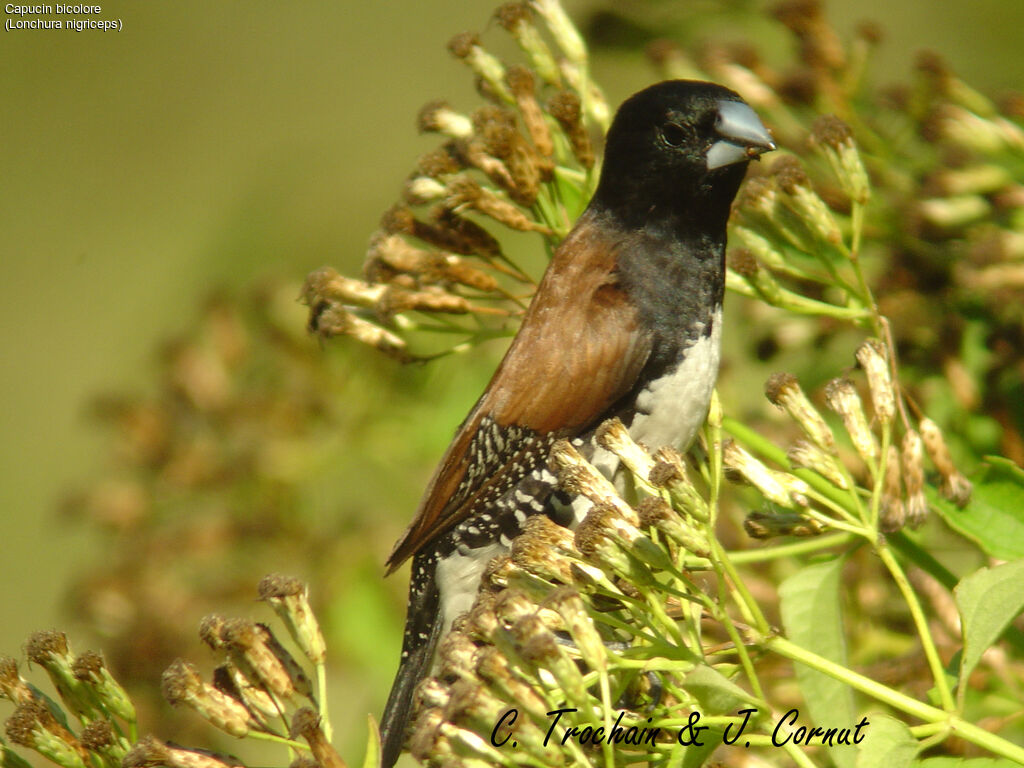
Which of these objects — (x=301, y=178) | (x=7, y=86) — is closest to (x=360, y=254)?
(x=301, y=178)

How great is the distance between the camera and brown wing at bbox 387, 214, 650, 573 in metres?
2.13

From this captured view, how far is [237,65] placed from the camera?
7.44 meters

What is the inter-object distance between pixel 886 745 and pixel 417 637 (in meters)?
1.36

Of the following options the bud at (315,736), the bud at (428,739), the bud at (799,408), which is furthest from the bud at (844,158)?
the bud at (315,736)

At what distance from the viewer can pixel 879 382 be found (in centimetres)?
162

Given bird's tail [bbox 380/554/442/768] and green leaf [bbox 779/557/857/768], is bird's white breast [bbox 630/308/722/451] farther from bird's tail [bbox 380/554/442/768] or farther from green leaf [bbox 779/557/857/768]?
bird's tail [bbox 380/554/442/768]

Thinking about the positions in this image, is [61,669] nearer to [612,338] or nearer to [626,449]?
[626,449]

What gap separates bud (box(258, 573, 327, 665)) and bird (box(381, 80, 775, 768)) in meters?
0.60

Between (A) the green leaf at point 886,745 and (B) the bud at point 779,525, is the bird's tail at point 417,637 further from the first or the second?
(A) the green leaf at point 886,745

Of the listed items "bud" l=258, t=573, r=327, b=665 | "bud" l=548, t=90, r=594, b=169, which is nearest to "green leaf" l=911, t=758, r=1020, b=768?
"bud" l=258, t=573, r=327, b=665

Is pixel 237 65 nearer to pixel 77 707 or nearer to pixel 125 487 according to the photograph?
pixel 125 487

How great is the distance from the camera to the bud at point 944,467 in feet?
5.36

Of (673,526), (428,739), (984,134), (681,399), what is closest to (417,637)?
(681,399)

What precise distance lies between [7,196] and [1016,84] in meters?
6.86
